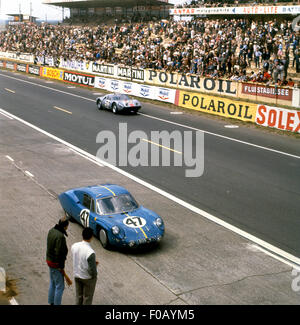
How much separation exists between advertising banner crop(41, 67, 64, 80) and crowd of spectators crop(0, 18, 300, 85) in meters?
4.64

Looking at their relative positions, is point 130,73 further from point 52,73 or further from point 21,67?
point 21,67

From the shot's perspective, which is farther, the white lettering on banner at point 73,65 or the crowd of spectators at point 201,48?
the white lettering on banner at point 73,65

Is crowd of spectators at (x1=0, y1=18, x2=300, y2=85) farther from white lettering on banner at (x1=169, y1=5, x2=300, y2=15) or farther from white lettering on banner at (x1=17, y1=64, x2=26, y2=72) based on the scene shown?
white lettering on banner at (x1=17, y1=64, x2=26, y2=72)

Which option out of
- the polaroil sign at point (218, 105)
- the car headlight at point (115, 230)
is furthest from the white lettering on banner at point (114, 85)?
the car headlight at point (115, 230)

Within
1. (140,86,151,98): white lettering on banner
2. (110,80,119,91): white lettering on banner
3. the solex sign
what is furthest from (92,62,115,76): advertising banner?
(140,86,151,98): white lettering on banner

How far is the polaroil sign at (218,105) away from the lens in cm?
2597

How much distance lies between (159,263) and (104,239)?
1.45 metres

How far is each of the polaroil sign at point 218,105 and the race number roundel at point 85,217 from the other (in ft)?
54.7

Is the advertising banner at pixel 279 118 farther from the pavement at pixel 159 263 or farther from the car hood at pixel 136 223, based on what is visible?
the car hood at pixel 136 223

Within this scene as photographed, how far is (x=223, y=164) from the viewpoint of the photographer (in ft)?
58.0

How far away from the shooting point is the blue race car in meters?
10.1

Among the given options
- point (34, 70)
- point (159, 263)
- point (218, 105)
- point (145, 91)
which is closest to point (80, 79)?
point (145, 91)
